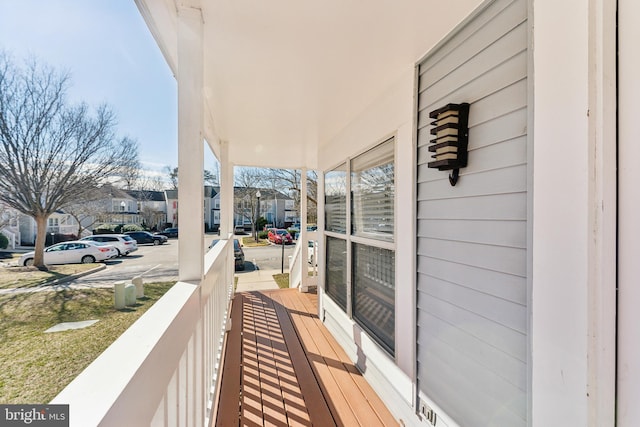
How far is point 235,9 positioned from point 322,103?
1345 mm

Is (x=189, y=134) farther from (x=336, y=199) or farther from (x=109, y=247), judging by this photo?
(x=336, y=199)

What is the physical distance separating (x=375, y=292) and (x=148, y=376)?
2.19 meters

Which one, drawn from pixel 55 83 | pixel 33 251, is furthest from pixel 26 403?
pixel 55 83

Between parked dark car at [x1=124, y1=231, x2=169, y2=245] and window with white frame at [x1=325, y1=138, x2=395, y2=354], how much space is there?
1682 mm

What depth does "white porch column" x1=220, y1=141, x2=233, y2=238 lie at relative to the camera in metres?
4.19

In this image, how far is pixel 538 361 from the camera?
1.06 meters

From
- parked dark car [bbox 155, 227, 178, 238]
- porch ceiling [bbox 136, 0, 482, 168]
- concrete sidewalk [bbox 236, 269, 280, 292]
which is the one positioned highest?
porch ceiling [bbox 136, 0, 482, 168]

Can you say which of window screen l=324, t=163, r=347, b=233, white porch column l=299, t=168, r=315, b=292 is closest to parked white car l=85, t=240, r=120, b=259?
window screen l=324, t=163, r=347, b=233

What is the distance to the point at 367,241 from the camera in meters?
2.76

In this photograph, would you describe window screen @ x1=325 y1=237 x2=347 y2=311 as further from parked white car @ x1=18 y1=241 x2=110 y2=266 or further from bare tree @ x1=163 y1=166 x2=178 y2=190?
parked white car @ x1=18 y1=241 x2=110 y2=266

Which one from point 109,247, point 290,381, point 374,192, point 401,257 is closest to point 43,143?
point 109,247

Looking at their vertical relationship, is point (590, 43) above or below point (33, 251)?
above

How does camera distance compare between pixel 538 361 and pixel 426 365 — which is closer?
pixel 538 361

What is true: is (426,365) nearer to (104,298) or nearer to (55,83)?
(104,298)
